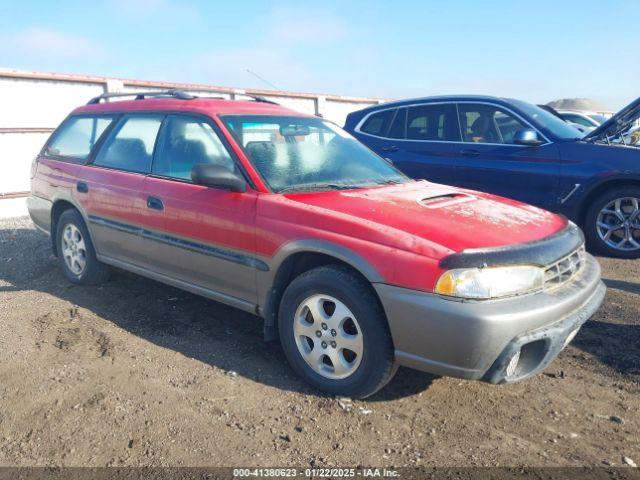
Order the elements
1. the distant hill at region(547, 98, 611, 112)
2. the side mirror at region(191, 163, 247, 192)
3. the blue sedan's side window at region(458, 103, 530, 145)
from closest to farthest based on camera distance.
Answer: the side mirror at region(191, 163, 247, 192) < the blue sedan's side window at region(458, 103, 530, 145) < the distant hill at region(547, 98, 611, 112)

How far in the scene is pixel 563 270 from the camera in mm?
3086

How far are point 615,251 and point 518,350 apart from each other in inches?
151

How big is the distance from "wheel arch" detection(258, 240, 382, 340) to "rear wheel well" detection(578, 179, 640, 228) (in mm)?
3983

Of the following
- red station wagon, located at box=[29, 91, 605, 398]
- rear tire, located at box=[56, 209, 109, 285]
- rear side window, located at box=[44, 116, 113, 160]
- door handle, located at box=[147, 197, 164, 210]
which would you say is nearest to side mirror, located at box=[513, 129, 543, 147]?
red station wagon, located at box=[29, 91, 605, 398]

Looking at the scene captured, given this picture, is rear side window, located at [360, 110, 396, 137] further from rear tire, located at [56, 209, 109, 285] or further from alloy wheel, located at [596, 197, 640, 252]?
rear tire, located at [56, 209, 109, 285]

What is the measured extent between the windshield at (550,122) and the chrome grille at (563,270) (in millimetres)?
3376

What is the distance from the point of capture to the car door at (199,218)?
11.8ft

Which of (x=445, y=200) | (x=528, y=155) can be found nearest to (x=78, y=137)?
(x=445, y=200)

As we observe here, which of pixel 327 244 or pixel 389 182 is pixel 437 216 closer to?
pixel 327 244

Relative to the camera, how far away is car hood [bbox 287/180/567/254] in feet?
9.50

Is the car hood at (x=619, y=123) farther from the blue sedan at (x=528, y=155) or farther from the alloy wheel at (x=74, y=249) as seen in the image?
the alloy wheel at (x=74, y=249)

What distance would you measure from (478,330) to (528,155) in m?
4.18

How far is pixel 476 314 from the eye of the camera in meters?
2.67

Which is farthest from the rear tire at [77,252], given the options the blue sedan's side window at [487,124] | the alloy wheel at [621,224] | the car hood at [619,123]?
the car hood at [619,123]
